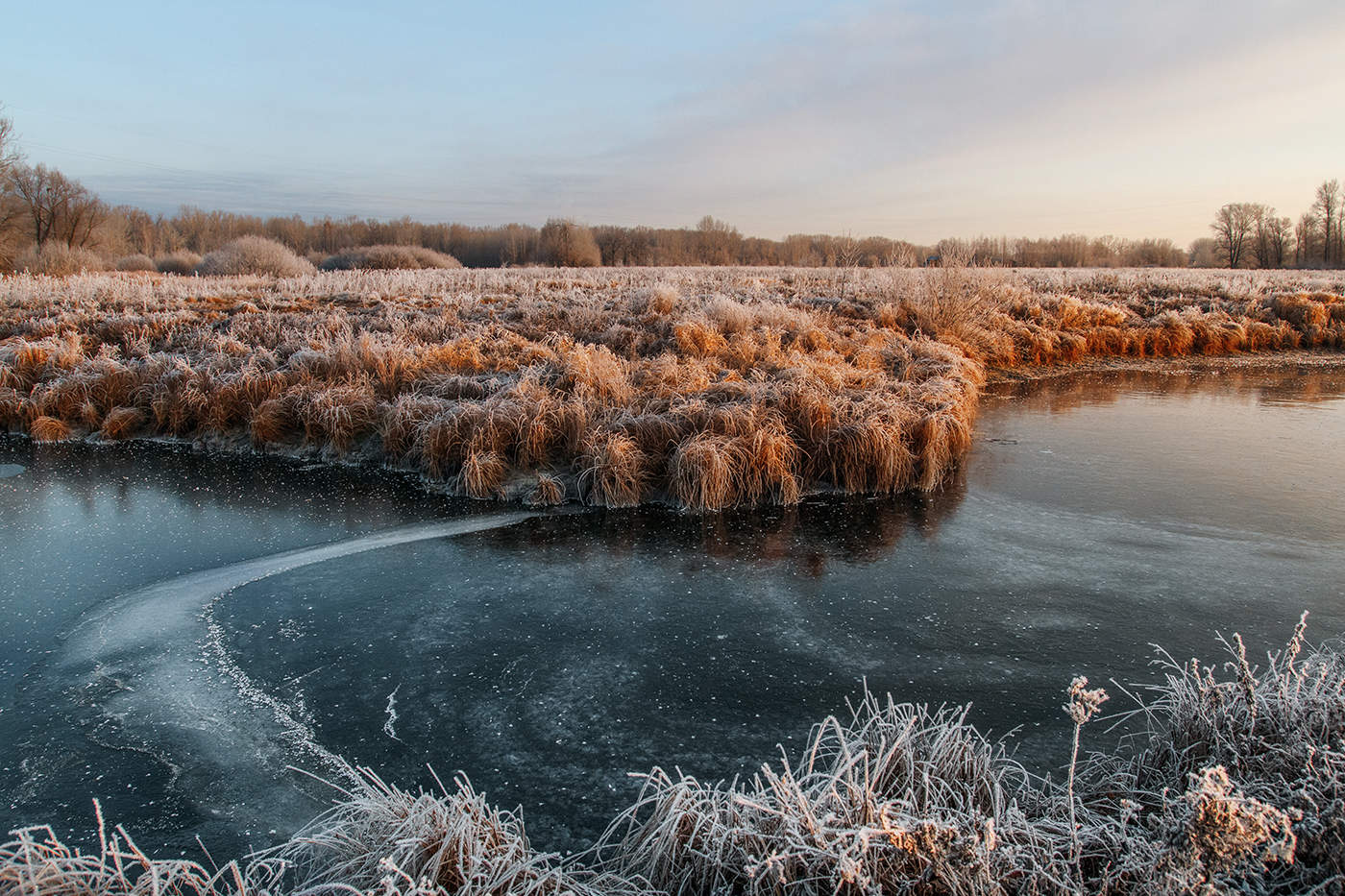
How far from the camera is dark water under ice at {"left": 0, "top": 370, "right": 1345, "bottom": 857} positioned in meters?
3.67

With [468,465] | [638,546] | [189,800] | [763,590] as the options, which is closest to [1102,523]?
[763,590]

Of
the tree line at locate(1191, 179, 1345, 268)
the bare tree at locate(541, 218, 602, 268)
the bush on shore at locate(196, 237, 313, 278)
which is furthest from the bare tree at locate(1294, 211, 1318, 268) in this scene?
the bush on shore at locate(196, 237, 313, 278)

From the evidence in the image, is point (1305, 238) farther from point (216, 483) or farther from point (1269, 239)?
point (216, 483)

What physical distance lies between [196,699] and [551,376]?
6.13m

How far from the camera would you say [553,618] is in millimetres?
5242

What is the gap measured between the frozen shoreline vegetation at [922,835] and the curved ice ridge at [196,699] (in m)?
0.43

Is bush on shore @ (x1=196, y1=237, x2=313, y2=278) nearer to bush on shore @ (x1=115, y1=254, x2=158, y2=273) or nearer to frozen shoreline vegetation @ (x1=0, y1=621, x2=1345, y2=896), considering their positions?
bush on shore @ (x1=115, y1=254, x2=158, y2=273)

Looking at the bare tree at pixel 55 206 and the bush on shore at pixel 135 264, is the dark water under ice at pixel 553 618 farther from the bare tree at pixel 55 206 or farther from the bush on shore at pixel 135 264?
the bare tree at pixel 55 206

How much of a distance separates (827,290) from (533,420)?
12701 millimetres

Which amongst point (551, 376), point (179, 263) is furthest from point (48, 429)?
point (179, 263)

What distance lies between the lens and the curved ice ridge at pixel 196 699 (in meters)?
3.47

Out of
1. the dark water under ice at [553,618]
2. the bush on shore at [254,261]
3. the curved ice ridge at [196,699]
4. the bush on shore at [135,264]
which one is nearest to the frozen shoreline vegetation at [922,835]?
the curved ice ridge at [196,699]

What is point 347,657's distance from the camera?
4.68 metres

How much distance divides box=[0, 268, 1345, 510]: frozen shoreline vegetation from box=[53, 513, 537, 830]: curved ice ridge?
3153mm
